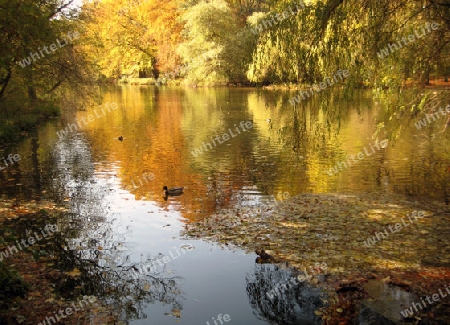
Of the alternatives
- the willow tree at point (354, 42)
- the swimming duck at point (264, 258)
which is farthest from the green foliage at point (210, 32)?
the swimming duck at point (264, 258)

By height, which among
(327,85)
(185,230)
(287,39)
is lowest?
(185,230)

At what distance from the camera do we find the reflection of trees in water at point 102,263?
271 inches

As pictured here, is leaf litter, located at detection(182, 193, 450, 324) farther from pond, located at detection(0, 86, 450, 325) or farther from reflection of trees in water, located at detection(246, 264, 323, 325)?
pond, located at detection(0, 86, 450, 325)

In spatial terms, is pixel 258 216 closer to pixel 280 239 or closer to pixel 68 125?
pixel 280 239

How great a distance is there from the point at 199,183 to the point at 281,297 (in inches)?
303

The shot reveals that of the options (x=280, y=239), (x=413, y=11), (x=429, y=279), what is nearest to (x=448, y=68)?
(x=413, y=11)

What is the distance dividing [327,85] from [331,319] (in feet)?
17.1

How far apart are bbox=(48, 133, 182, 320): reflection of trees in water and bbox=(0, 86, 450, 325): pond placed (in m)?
0.03

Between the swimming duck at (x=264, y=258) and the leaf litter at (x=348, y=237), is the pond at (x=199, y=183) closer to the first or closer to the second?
the swimming duck at (x=264, y=258)

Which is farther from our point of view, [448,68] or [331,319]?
[448,68]

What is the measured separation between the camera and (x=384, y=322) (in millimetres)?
5527

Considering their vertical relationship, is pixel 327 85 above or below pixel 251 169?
above

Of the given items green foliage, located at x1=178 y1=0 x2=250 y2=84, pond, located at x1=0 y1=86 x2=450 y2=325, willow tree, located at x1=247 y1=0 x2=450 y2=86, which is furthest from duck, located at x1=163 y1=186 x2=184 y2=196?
green foliage, located at x1=178 y1=0 x2=250 y2=84

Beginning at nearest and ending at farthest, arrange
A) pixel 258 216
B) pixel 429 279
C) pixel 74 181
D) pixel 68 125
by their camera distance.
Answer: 1. pixel 429 279
2. pixel 258 216
3. pixel 74 181
4. pixel 68 125
